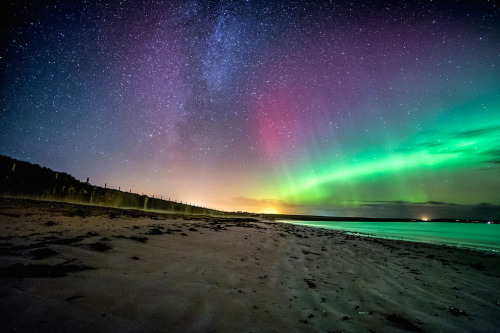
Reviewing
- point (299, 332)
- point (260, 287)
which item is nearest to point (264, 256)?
point (260, 287)

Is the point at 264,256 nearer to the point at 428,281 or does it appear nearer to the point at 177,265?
the point at 177,265

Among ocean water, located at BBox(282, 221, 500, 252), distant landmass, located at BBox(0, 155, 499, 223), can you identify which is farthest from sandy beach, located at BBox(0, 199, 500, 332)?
ocean water, located at BBox(282, 221, 500, 252)

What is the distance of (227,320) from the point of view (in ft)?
6.19

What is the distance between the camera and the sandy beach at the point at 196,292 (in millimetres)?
1642

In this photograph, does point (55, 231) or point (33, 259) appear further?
point (55, 231)

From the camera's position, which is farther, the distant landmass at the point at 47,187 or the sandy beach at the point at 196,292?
the distant landmass at the point at 47,187

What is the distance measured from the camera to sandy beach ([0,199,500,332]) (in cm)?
164

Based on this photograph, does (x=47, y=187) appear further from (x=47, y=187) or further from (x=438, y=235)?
(x=438, y=235)

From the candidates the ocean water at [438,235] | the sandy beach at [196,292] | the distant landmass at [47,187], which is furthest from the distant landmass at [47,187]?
the ocean water at [438,235]

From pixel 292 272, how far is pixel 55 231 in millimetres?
4102

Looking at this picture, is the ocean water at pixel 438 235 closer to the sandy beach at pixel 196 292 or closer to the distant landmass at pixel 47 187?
the sandy beach at pixel 196 292

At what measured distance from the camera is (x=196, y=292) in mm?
2322

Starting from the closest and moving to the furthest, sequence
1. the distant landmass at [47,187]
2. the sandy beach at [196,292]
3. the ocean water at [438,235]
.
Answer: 1. the sandy beach at [196,292]
2. the distant landmass at [47,187]
3. the ocean water at [438,235]

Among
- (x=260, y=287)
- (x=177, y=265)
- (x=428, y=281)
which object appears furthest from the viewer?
(x=428, y=281)
